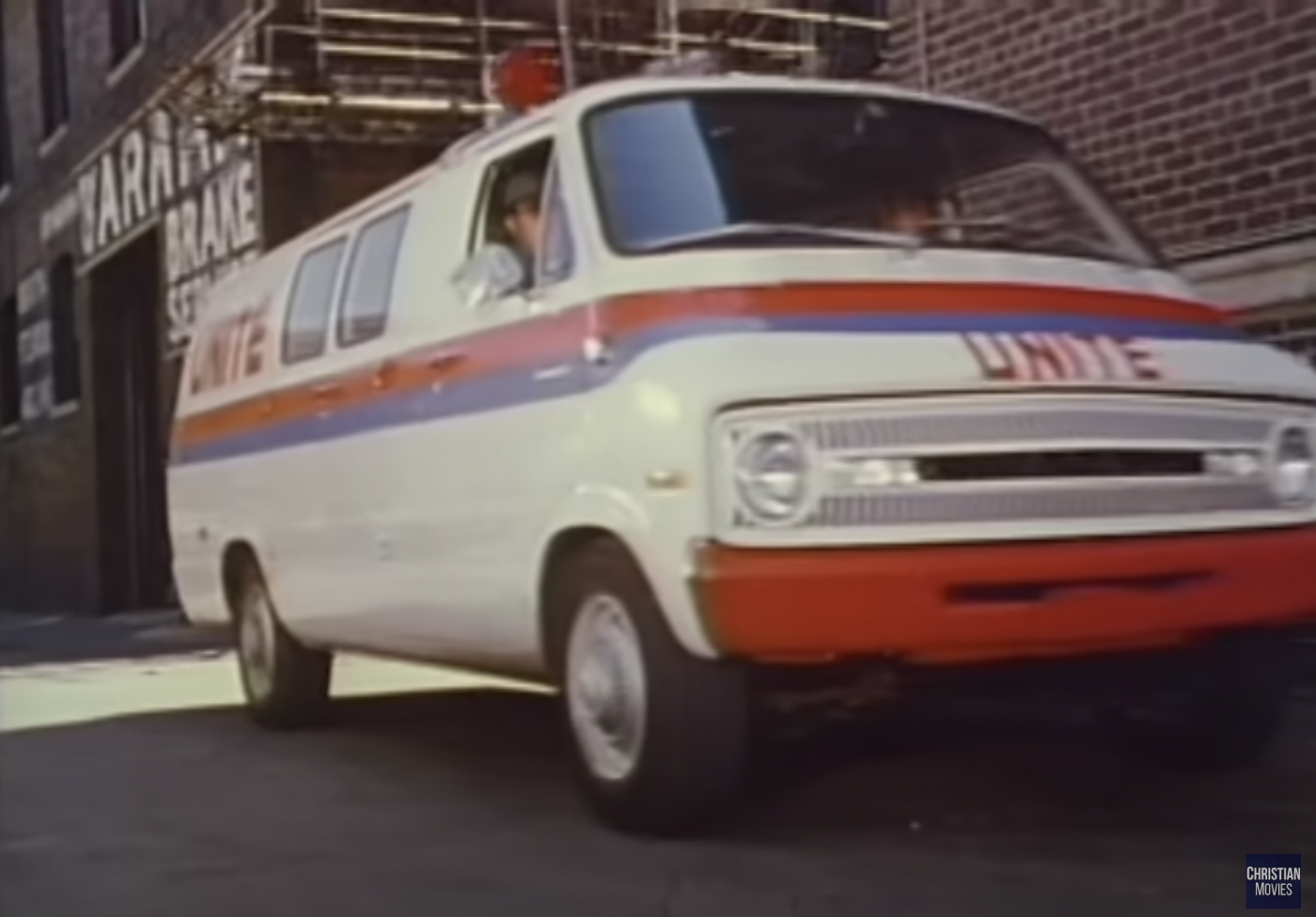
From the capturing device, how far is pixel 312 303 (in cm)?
886

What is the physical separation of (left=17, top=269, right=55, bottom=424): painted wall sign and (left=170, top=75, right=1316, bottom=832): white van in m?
18.2

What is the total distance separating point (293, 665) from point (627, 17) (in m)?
8.88

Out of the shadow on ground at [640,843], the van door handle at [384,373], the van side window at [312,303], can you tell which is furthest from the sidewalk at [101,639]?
the van door handle at [384,373]

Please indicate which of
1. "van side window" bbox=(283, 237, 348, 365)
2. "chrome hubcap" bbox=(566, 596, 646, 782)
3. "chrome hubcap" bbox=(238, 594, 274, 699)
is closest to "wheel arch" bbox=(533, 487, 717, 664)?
"chrome hubcap" bbox=(566, 596, 646, 782)

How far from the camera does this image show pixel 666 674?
19.7 ft

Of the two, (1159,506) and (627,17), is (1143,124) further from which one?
(627,17)

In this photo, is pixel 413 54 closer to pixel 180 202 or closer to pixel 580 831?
pixel 180 202

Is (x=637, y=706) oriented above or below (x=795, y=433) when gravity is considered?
below

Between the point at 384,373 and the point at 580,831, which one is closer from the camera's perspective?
the point at 580,831

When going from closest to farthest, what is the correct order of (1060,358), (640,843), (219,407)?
(1060,358) < (640,843) < (219,407)

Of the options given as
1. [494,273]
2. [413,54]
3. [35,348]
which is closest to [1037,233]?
[494,273]

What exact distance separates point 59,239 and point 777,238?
19530 millimetres

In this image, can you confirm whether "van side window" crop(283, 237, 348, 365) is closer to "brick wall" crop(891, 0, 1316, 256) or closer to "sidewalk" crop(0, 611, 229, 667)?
"brick wall" crop(891, 0, 1316, 256)

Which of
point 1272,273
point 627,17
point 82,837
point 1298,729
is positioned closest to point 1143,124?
point 1272,273
